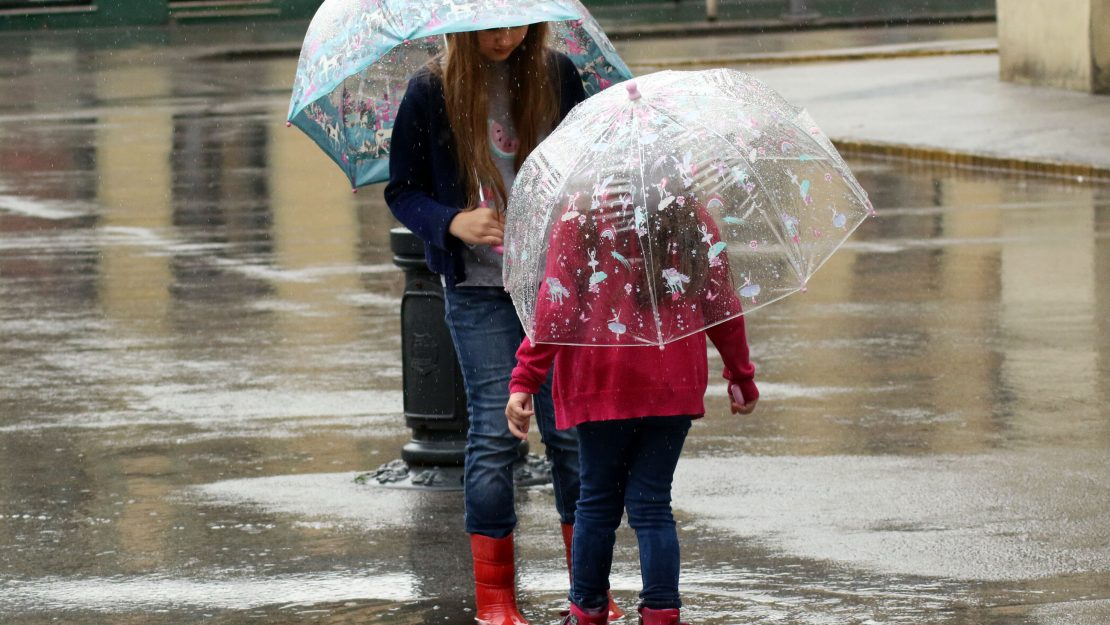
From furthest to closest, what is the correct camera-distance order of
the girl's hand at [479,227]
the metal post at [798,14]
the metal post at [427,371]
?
the metal post at [798,14], the metal post at [427,371], the girl's hand at [479,227]

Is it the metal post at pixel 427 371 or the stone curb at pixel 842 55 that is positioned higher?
the metal post at pixel 427 371

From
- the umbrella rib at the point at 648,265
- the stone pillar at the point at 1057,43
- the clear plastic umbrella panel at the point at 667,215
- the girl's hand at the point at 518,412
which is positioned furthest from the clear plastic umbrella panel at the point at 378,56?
the stone pillar at the point at 1057,43

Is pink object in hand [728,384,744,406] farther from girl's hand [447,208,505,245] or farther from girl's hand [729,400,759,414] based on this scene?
girl's hand [447,208,505,245]

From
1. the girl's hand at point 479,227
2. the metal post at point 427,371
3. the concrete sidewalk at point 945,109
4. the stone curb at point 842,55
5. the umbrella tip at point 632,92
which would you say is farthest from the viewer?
the stone curb at point 842,55

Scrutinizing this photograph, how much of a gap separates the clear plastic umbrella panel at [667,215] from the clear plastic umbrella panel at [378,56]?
0.46m

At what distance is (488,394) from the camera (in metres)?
5.29

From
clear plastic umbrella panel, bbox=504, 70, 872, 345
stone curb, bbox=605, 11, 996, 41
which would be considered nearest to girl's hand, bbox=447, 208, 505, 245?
clear plastic umbrella panel, bbox=504, 70, 872, 345

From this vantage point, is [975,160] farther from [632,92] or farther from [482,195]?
[632,92]

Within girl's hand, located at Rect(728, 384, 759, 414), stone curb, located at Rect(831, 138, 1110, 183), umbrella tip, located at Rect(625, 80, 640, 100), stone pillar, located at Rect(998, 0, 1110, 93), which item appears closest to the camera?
umbrella tip, located at Rect(625, 80, 640, 100)

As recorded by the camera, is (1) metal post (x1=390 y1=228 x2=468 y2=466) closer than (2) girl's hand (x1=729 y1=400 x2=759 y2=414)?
No

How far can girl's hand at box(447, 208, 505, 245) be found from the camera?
5.12 m

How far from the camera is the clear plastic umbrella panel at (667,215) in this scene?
15.1ft

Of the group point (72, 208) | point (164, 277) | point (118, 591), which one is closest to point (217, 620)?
point (118, 591)

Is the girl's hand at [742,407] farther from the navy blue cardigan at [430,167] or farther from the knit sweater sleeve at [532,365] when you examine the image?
the navy blue cardigan at [430,167]
